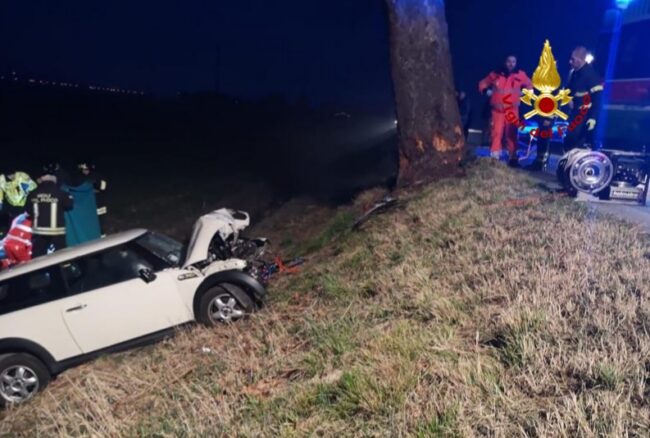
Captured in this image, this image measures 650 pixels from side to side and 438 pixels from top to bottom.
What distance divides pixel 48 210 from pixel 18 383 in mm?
2735

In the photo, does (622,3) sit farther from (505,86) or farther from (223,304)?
(223,304)

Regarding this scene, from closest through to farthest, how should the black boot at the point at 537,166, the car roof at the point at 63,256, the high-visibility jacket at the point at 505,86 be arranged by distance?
the car roof at the point at 63,256 → the high-visibility jacket at the point at 505,86 → the black boot at the point at 537,166

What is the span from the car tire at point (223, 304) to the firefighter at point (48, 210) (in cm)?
301

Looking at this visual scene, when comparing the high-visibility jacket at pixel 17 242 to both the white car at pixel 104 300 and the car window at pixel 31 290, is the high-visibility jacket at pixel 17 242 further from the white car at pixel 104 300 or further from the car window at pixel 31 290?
the car window at pixel 31 290

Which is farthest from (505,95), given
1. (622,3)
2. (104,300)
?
(104,300)

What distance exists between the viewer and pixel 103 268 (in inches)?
206

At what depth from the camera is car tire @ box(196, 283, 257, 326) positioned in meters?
5.32

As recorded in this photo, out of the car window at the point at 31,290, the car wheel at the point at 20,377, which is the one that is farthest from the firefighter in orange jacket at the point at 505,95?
the car wheel at the point at 20,377

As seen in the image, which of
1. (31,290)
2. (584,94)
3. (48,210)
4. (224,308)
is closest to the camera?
(31,290)

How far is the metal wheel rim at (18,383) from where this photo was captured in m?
4.80

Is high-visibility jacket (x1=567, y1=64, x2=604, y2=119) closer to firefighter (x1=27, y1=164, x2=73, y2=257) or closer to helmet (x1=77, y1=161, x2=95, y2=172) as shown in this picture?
helmet (x1=77, y1=161, x2=95, y2=172)

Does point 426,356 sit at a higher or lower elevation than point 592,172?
lower

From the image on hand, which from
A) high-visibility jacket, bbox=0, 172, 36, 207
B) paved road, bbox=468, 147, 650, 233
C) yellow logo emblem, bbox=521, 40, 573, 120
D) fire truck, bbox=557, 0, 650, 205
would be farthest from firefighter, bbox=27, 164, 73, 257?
paved road, bbox=468, 147, 650, 233

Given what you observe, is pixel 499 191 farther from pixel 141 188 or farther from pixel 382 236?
pixel 141 188
